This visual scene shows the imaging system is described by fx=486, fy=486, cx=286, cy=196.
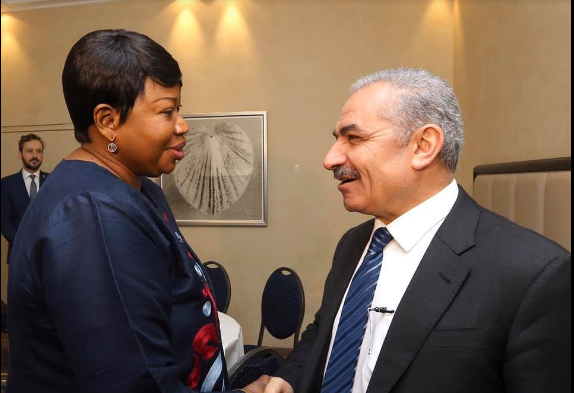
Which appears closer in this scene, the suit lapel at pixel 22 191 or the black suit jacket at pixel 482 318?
the black suit jacket at pixel 482 318

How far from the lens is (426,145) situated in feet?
4.09

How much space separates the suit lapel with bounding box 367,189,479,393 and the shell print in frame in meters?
3.99

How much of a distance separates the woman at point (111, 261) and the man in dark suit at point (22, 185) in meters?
4.50

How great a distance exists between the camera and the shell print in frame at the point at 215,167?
5.09 meters

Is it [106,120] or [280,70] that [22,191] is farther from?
[106,120]

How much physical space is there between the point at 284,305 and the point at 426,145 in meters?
2.47

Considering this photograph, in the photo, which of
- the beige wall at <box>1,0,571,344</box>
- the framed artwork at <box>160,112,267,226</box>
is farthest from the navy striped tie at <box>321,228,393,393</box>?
the framed artwork at <box>160,112,267,226</box>

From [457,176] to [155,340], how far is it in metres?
4.02

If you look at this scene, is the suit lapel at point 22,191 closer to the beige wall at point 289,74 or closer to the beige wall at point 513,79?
the beige wall at point 289,74

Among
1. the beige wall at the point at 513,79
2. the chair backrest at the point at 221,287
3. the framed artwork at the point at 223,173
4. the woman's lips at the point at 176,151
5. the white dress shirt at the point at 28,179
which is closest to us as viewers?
the woman's lips at the point at 176,151

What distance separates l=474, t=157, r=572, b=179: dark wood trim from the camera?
88.0 inches

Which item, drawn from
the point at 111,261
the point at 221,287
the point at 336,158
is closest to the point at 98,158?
the point at 111,261

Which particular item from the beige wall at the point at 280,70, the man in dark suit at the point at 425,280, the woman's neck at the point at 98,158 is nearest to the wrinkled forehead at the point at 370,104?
the man in dark suit at the point at 425,280

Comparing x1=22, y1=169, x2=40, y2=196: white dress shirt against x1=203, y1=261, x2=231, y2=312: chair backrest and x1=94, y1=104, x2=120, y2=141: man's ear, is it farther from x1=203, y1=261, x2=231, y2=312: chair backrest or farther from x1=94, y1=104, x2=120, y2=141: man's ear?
x1=94, y1=104, x2=120, y2=141: man's ear
